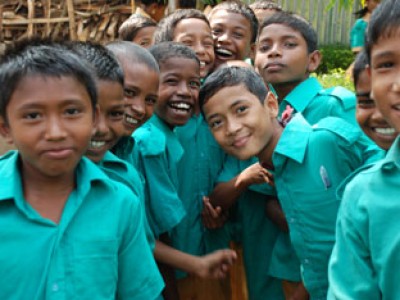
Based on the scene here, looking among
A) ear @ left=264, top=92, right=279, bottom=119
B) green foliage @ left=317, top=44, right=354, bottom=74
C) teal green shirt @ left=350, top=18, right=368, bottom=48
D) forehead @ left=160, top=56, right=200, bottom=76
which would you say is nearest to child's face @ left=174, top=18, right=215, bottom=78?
forehead @ left=160, top=56, right=200, bottom=76

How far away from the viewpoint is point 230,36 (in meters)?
4.16

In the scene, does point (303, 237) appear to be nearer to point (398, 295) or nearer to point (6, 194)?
point (398, 295)

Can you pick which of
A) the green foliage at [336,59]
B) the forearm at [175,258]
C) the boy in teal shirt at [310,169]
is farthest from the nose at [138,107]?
the green foliage at [336,59]

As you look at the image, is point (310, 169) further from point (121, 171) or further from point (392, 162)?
point (392, 162)

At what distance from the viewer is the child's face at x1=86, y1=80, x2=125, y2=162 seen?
2.44 meters

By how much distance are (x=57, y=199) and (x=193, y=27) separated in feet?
6.91

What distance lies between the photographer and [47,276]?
1896mm

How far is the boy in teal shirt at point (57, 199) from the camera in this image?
6.23ft

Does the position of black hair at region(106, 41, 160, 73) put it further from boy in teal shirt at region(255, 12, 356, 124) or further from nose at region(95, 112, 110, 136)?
boy in teal shirt at region(255, 12, 356, 124)

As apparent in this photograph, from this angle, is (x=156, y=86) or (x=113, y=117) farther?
(x=156, y=86)

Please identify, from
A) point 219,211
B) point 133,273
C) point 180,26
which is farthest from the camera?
point 180,26

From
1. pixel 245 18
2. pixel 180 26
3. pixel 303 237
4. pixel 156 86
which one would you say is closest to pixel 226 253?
pixel 303 237

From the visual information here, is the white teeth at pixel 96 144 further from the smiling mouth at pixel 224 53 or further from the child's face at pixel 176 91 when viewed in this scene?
the smiling mouth at pixel 224 53

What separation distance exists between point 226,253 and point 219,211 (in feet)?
1.41
